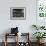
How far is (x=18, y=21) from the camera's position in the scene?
7.14 meters

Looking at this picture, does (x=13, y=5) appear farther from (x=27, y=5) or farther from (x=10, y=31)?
(x=10, y=31)

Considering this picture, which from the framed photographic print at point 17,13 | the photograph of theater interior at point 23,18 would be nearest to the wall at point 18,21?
the photograph of theater interior at point 23,18

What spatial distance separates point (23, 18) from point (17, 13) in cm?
36

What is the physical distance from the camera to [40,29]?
23.6 feet

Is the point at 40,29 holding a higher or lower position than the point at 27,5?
lower

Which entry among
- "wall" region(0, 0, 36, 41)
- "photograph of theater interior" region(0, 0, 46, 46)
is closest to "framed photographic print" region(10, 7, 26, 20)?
"photograph of theater interior" region(0, 0, 46, 46)

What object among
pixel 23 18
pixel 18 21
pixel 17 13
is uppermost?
pixel 17 13

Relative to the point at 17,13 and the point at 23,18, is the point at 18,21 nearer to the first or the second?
the point at 23,18

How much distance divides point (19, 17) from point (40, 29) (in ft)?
3.69

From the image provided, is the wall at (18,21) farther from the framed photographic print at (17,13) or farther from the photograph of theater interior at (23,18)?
the framed photographic print at (17,13)

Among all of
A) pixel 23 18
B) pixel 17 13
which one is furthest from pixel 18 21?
pixel 17 13

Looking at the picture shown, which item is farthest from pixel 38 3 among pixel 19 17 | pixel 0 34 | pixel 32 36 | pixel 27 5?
pixel 0 34

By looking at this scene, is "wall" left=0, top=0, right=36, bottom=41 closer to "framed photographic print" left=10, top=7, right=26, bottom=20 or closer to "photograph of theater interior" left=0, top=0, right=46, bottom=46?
"photograph of theater interior" left=0, top=0, right=46, bottom=46

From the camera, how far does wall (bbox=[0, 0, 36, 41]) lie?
7.08 metres
